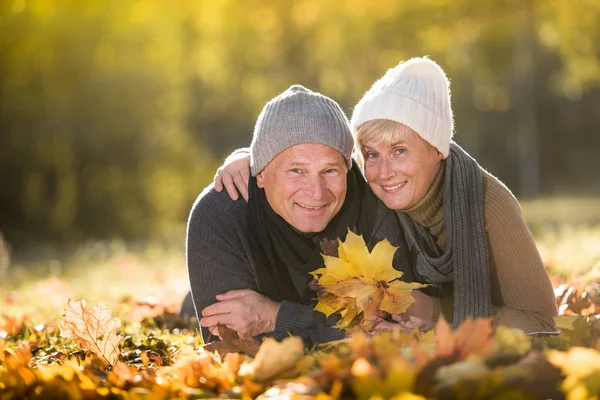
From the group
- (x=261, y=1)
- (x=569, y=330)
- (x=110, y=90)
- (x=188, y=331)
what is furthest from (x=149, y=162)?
(x=569, y=330)

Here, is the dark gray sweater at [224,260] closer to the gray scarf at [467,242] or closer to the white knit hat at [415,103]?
the gray scarf at [467,242]

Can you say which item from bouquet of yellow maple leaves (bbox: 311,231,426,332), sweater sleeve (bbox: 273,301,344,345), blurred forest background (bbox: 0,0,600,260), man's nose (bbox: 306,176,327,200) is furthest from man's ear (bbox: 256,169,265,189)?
blurred forest background (bbox: 0,0,600,260)

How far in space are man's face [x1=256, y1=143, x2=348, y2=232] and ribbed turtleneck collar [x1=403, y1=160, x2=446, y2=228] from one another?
41 centimetres

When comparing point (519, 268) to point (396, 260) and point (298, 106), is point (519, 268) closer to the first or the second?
point (396, 260)

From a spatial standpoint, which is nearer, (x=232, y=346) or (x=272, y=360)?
(x=272, y=360)

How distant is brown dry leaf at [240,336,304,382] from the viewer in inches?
86.5

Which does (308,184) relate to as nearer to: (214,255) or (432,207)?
(214,255)

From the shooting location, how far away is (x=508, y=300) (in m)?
3.67

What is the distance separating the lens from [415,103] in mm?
3635

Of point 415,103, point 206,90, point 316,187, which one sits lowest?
point 316,187

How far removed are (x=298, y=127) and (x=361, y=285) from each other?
82 cm

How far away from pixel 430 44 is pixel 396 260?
18799 millimetres

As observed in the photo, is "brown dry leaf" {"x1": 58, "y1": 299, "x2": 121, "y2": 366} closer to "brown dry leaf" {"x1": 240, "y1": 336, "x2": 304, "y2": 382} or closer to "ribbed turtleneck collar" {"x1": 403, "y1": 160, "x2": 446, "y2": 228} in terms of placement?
"brown dry leaf" {"x1": 240, "y1": 336, "x2": 304, "y2": 382}

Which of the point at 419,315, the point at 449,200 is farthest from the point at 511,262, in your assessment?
the point at 419,315
